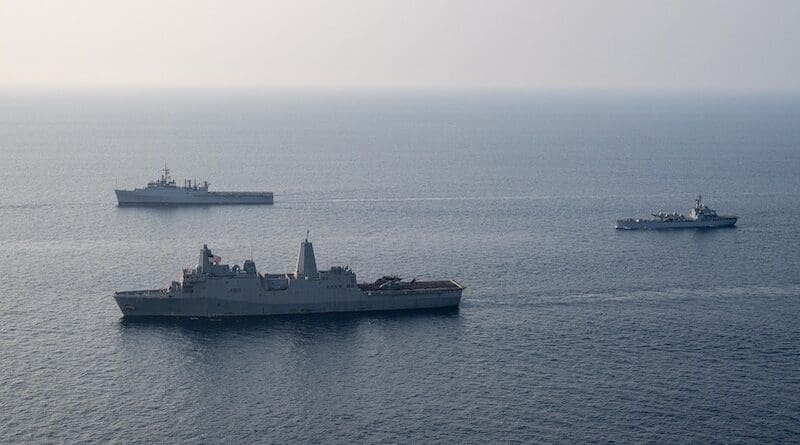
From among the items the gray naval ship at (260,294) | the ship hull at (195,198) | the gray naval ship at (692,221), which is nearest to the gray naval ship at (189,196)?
the ship hull at (195,198)

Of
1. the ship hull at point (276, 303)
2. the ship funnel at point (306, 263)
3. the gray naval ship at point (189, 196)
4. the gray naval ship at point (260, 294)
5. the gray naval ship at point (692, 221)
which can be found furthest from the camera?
the gray naval ship at point (189, 196)

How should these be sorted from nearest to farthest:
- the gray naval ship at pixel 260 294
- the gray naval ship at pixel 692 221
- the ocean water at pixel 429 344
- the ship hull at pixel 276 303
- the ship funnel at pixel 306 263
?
the ocean water at pixel 429 344, the ship hull at pixel 276 303, the gray naval ship at pixel 260 294, the ship funnel at pixel 306 263, the gray naval ship at pixel 692 221

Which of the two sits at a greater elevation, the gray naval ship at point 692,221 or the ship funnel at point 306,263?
the gray naval ship at point 692,221

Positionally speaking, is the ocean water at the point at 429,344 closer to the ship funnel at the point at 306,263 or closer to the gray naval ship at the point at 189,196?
the ship funnel at the point at 306,263

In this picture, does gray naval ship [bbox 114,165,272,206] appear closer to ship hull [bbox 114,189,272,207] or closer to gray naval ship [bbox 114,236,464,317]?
ship hull [bbox 114,189,272,207]

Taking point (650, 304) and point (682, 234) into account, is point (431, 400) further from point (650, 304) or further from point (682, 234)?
point (682, 234)

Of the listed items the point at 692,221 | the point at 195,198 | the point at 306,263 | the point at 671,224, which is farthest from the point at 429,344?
the point at 195,198
